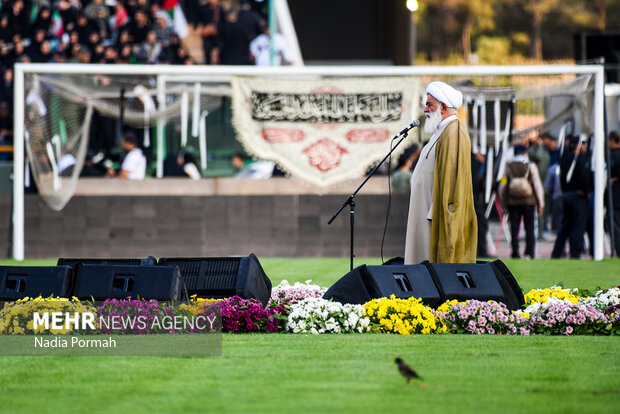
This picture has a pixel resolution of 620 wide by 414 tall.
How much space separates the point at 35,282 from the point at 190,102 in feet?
40.6

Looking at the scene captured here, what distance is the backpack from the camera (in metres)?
20.0

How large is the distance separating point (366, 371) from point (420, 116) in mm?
14378

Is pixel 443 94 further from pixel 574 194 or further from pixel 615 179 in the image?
pixel 615 179

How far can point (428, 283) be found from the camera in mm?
9750

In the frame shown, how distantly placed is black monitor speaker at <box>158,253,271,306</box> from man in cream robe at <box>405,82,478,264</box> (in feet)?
5.36

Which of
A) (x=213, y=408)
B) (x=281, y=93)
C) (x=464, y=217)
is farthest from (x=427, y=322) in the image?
(x=281, y=93)

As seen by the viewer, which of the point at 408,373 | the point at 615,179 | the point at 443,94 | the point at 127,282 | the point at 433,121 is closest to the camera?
the point at 408,373

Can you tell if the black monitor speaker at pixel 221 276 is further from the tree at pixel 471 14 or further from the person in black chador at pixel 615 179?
the tree at pixel 471 14

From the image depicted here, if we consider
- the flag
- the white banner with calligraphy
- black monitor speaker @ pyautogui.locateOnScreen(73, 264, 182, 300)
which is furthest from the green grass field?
the flag

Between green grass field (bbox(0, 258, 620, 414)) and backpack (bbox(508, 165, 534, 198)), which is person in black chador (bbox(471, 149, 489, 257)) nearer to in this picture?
backpack (bbox(508, 165, 534, 198))

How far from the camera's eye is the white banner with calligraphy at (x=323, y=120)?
20672 mm

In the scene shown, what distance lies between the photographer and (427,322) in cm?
919

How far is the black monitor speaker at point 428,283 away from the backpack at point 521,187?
10258 mm

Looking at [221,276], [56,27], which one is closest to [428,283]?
[221,276]
